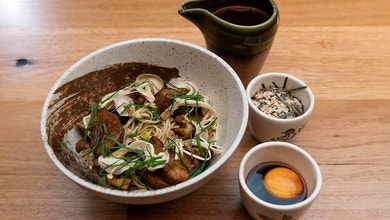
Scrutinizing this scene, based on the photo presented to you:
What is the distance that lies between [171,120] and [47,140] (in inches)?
14.0

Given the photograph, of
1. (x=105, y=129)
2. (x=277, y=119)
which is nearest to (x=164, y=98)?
(x=105, y=129)

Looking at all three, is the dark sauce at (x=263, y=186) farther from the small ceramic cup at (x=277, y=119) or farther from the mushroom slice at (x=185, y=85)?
the mushroom slice at (x=185, y=85)

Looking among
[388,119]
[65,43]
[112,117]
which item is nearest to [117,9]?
[65,43]

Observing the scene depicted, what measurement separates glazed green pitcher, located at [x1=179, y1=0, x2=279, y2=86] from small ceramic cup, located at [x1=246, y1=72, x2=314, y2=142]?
8 cm

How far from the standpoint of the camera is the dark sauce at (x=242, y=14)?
125cm

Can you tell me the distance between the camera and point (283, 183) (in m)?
1.00

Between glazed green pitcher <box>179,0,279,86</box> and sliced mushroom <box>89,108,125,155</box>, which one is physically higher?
glazed green pitcher <box>179,0,279,86</box>

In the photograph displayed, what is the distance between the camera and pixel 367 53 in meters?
1.44

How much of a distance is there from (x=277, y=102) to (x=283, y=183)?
10.7 inches

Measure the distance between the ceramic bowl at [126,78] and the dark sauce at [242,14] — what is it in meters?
0.19

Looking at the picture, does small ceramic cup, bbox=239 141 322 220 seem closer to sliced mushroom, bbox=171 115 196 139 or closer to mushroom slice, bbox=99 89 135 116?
sliced mushroom, bbox=171 115 196 139

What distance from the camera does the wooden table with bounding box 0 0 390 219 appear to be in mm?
1045

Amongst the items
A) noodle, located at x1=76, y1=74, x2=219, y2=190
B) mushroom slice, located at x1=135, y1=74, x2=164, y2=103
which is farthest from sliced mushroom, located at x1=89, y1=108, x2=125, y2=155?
mushroom slice, located at x1=135, y1=74, x2=164, y2=103

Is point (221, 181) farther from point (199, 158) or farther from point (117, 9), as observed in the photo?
point (117, 9)
